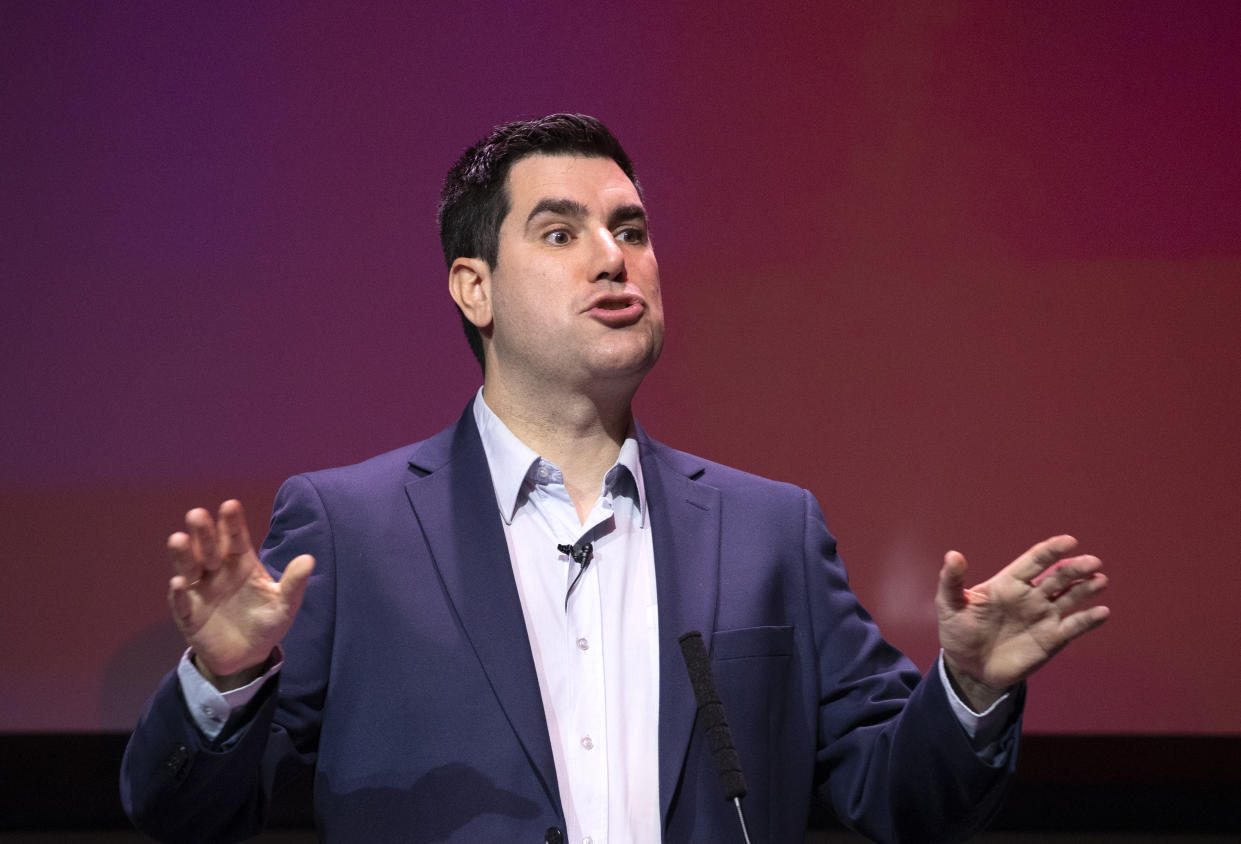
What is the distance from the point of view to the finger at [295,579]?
4.76 ft

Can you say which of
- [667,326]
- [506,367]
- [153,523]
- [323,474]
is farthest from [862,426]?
[153,523]

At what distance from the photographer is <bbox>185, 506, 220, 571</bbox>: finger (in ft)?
4.55

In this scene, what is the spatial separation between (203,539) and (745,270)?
1.99m

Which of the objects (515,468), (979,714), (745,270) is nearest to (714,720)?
(979,714)

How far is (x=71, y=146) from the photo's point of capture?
310cm

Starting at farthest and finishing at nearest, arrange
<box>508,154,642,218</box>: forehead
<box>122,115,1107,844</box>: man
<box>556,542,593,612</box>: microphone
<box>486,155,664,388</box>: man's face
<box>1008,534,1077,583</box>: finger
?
<box>508,154,642,218</box>: forehead < <box>486,155,664,388</box>: man's face < <box>556,542,593,612</box>: microphone < <box>122,115,1107,844</box>: man < <box>1008,534,1077,583</box>: finger

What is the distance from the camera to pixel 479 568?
6.00ft

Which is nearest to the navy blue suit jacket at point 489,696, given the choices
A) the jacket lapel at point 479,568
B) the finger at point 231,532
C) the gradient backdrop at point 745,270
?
the jacket lapel at point 479,568

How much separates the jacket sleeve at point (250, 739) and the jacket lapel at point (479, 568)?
17 cm

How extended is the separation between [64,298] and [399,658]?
181 centimetres

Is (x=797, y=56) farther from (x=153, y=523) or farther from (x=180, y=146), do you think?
(x=153, y=523)

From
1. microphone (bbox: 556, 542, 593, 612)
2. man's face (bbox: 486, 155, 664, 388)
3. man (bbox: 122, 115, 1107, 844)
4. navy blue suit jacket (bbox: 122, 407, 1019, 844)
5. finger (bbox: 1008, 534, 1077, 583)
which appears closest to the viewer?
finger (bbox: 1008, 534, 1077, 583)

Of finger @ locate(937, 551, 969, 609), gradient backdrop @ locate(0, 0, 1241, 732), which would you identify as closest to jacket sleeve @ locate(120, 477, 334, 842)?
finger @ locate(937, 551, 969, 609)

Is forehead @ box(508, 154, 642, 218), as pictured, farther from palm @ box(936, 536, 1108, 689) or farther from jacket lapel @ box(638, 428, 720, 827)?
palm @ box(936, 536, 1108, 689)
